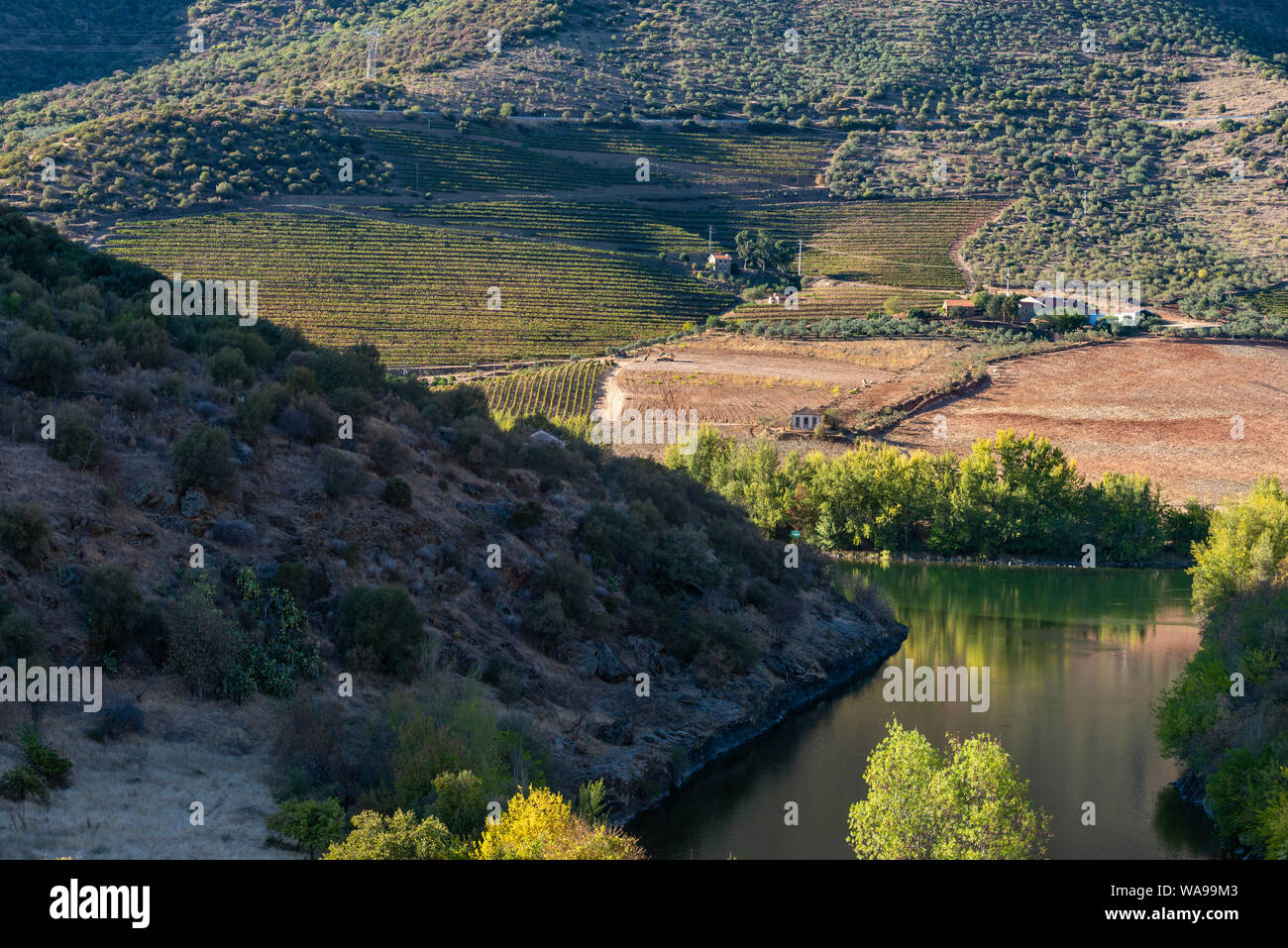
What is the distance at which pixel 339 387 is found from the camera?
119 ft

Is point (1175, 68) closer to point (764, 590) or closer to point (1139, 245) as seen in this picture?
point (1139, 245)

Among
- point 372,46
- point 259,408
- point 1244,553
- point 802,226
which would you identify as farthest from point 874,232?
point 259,408

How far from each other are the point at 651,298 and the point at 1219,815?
249ft

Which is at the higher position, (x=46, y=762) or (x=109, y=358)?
(x=109, y=358)

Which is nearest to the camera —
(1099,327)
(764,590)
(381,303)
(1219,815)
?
(1219,815)

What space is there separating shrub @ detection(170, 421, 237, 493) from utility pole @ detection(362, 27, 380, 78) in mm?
106672

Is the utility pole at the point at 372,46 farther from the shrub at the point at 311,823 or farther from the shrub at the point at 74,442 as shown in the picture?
the shrub at the point at 311,823

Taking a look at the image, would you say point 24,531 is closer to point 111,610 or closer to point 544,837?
point 111,610

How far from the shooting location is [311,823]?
21.0 m

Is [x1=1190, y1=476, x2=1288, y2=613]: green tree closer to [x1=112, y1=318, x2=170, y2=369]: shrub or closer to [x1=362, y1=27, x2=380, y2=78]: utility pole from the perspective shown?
[x1=112, y1=318, x2=170, y2=369]: shrub

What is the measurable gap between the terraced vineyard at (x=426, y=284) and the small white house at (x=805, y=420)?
16.7 metres

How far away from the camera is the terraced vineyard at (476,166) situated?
10781cm

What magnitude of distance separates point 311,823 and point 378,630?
7.66 metres

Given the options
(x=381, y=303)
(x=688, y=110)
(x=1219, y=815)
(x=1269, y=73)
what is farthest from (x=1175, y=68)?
(x=1219, y=815)
